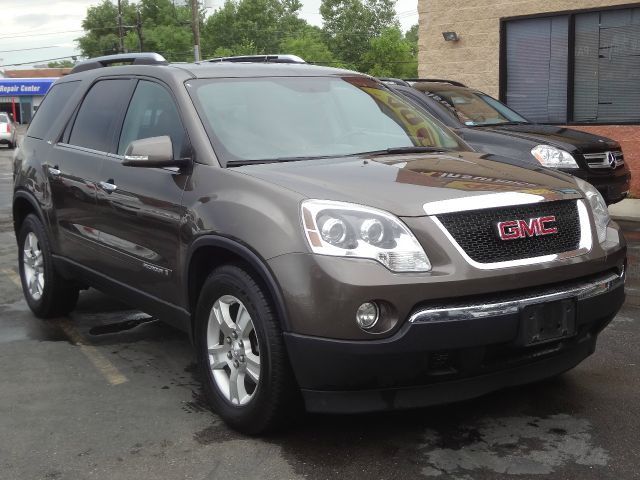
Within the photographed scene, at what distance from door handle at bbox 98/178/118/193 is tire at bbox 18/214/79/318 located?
1160 millimetres

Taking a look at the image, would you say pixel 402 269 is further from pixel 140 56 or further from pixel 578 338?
pixel 140 56

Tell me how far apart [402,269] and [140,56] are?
2.81 m

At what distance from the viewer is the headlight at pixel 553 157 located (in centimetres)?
835

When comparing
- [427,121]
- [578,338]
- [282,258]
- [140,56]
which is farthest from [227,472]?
[140,56]

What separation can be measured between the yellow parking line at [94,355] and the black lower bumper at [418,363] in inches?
65.6

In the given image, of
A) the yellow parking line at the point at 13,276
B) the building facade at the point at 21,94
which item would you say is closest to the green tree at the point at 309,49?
the building facade at the point at 21,94

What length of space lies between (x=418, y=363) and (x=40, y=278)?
373 cm

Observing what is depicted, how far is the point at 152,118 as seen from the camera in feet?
15.3

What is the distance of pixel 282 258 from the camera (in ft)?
11.1

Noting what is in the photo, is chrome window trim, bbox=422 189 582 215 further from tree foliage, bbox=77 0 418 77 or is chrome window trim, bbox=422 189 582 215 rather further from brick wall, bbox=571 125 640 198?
tree foliage, bbox=77 0 418 77

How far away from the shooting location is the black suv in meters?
8.45

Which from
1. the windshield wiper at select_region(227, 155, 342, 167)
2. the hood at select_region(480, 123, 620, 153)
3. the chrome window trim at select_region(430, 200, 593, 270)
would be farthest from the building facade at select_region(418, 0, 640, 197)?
the windshield wiper at select_region(227, 155, 342, 167)

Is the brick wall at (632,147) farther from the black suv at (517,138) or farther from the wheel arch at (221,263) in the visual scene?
the wheel arch at (221,263)

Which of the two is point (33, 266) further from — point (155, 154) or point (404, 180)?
point (404, 180)
